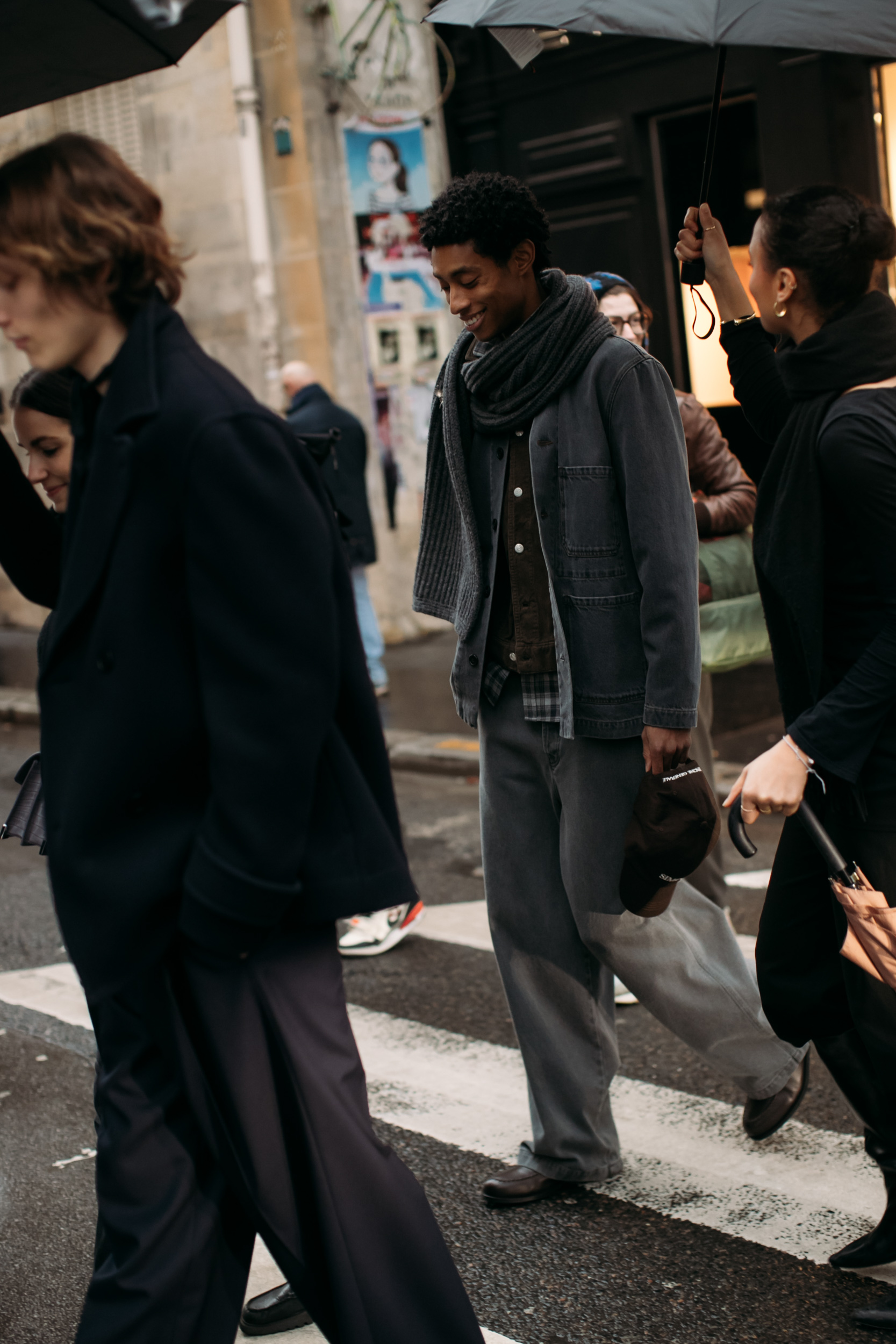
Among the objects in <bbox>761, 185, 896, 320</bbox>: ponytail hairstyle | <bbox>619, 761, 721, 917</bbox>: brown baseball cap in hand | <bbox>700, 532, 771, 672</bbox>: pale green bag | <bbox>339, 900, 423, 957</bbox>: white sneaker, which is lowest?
<bbox>339, 900, 423, 957</bbox>: white sneaker

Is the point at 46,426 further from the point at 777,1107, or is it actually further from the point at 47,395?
the point at 777,1107

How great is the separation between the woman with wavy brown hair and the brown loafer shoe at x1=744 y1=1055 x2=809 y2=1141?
53.9 inches

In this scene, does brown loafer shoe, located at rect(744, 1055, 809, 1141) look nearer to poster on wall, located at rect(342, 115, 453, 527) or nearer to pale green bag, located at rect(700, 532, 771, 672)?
pale green bag, located at rect(700, 532, 771, 672)

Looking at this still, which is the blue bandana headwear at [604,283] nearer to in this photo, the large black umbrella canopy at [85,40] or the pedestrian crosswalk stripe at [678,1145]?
the large black umbrella canopy at [85,40]

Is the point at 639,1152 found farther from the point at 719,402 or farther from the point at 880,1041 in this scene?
the point at 719,402

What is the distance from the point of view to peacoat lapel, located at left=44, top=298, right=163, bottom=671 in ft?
6.33

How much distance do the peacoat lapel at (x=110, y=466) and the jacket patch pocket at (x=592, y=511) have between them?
1251 millimetres

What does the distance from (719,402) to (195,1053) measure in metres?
8.64

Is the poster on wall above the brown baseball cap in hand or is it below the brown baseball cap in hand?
above

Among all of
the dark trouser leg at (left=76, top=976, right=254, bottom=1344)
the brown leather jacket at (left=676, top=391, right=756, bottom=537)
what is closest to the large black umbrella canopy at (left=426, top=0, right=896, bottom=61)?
the brown leather jacket at (left=676, top=391, right=756, bottom=537)

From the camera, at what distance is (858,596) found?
105 inches

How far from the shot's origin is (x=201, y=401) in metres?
1.93

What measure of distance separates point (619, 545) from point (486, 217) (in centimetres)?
75

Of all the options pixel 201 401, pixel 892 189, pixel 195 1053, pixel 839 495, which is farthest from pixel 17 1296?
pixel 892 189
